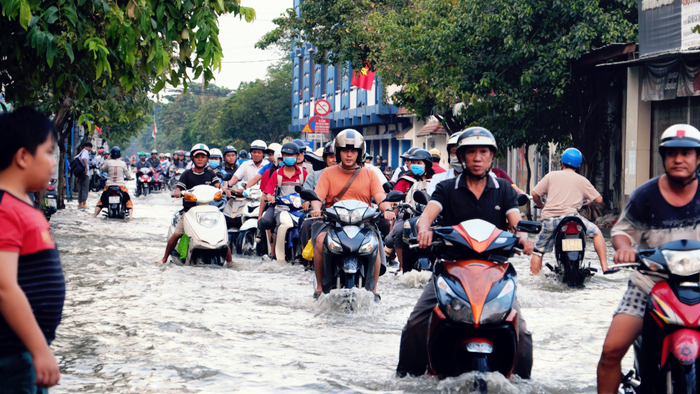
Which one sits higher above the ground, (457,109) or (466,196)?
(457,109)

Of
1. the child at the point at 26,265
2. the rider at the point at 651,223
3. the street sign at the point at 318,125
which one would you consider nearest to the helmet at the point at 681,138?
the rider at the point at 651,223

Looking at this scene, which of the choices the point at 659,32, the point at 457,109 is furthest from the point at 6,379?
the point at 457,109

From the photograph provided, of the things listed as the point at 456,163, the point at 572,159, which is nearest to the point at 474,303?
the point at 456,163

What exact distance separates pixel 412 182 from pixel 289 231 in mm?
1994

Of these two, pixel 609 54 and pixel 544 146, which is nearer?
pixel 609 54

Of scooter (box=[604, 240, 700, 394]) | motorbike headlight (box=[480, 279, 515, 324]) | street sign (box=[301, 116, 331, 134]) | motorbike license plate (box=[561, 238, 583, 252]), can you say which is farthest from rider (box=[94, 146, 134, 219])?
scooter (box=[604, 240, 700, 394])

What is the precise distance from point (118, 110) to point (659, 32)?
995 centimetres

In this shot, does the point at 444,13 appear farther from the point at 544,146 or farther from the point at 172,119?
the point at 172,119

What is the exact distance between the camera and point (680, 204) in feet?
14.5

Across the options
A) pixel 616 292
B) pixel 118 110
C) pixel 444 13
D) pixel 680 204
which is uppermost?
pixel 444 13

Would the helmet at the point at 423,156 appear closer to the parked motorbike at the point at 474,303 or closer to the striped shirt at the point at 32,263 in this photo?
the parked motorbike at the point at 474,303

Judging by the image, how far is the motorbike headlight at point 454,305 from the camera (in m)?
4.50

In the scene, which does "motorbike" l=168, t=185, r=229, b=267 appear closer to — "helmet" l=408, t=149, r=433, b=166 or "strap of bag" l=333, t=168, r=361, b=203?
"helmet" l=408, t=149, r=433, b=166

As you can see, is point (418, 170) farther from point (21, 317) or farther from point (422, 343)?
point (21, 317)
